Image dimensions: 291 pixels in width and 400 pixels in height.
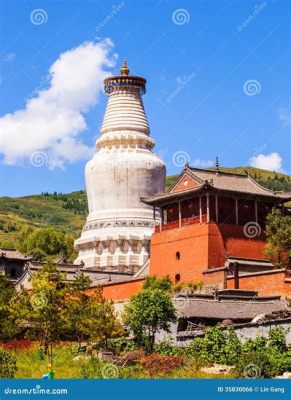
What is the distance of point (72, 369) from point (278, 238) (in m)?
16.2

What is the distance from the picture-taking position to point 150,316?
27953 millimetres

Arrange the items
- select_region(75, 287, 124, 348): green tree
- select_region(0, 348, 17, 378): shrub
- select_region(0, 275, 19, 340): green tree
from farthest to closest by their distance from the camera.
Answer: select_region(0, 275, 19, 340): green tree → select_region(75, 287, 124, 348): green tree → select_region(0, 348, 17, 378): shrub

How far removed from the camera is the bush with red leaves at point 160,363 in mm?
23297

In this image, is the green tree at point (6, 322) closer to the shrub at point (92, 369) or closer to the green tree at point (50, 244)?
the shrub at point (92, 369)

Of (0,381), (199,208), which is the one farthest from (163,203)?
(0,381)

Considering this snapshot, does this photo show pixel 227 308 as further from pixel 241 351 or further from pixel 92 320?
pixel 241 351

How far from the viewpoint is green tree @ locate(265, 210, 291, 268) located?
3806 cm

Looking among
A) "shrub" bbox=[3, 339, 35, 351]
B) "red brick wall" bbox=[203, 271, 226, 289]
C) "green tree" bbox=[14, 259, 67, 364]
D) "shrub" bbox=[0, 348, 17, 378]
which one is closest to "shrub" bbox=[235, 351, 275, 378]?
"shrub" bbox=[0, 348, 17, 378]

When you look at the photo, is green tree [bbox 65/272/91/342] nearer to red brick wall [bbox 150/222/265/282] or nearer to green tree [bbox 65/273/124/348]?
green tree [bbox 65/273/124/348]

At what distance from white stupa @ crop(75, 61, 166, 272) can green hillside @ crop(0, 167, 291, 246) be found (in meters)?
61.1

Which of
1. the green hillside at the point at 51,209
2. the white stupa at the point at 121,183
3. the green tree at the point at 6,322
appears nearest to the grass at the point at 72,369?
the green tree at the point at 6,322

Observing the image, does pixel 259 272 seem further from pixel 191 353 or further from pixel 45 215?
pixel 45 215

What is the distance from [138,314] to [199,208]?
12.7m

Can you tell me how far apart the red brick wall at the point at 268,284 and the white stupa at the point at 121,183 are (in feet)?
52.4
